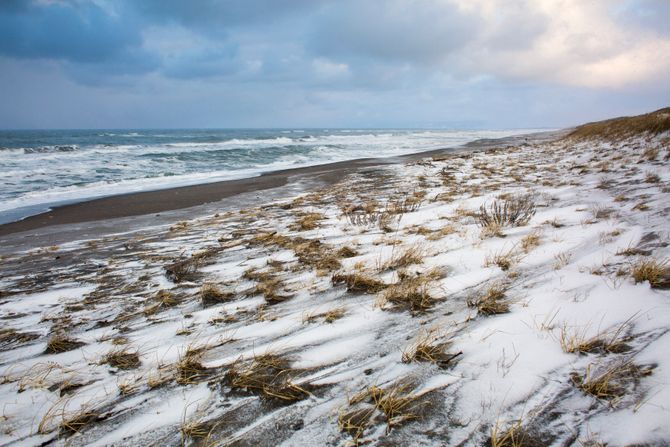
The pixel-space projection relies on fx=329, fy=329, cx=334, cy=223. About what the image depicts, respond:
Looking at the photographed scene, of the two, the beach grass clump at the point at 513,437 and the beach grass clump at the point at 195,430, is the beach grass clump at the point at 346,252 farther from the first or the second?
the beach grass clump at the point at 513,437

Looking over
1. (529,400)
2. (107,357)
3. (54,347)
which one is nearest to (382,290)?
(529,400)

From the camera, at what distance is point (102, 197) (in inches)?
433

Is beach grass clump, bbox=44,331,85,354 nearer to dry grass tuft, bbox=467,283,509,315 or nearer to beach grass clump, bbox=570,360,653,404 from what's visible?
dry grass tuft, bbox=467,283,509,315

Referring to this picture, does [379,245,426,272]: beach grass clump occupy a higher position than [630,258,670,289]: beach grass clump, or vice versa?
[630,258,670,289]: beach grass clump

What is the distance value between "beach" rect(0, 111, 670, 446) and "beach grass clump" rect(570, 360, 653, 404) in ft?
0.03

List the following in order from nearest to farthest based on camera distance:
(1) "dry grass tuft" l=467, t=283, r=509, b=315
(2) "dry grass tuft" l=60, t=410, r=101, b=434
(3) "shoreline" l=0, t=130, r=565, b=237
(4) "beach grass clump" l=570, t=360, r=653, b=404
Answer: (4) "beach grass clump" l=570, t=360, r=653, b=404, (2) "dry grass tuft" l=60, t=410, r=101, b=434, (1) "dry grass tuft" l=467, t=283, r=509, b=315, (3) "shoreline" l=0, t=130, r=565, b=237

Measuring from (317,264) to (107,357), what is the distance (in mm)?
2030

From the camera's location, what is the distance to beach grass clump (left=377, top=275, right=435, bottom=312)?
258cm

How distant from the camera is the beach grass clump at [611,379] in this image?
153 centimetres

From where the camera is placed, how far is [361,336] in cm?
228

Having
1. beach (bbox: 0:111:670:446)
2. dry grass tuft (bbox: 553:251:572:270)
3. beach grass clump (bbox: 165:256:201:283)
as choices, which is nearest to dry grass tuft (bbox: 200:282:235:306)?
beach (bbox: 0:111:670:446)

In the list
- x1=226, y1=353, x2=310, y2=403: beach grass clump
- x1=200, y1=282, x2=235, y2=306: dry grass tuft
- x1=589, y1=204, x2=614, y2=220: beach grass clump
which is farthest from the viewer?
x1=589, y1=204, x2=614, y2=220: beach grass clump

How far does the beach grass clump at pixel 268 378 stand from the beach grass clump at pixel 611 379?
1388 mm

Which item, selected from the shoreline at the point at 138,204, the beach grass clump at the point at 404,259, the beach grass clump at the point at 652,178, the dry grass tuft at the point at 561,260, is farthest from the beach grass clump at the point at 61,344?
the beach grass clump at the point at 652,178
